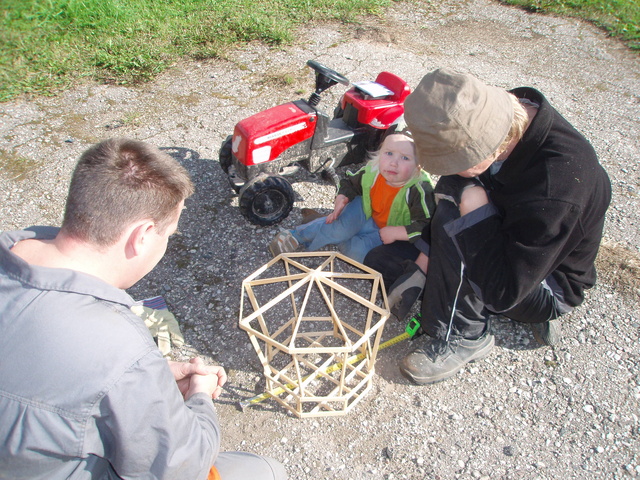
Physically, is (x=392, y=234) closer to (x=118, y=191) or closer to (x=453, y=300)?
(x=453, y=300)

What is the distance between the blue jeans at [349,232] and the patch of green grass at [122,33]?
2.64m

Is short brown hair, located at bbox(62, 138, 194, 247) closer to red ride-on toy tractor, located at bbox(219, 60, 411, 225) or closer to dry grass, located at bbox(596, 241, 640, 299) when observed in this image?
red ride-on toy tractor, located at bbox(219, 60, 411, 225)

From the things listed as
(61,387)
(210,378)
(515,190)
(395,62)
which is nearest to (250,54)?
(395,62)

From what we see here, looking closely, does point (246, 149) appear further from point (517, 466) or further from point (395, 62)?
Answer: point (395, 62)

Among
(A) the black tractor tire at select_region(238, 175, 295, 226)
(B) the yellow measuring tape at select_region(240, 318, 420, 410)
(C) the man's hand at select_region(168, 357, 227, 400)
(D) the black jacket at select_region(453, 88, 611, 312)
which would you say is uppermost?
(D) the black jacket at select_region(453, 88, 611, 312)

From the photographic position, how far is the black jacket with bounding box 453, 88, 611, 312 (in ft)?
5.89

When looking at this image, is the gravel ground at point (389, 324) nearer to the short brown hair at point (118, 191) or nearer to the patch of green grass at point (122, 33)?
the patch of green grass at point (122, 33)

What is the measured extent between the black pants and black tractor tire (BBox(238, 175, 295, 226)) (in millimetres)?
1085

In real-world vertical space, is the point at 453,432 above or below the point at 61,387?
below

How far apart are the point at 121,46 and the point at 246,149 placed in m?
2.82

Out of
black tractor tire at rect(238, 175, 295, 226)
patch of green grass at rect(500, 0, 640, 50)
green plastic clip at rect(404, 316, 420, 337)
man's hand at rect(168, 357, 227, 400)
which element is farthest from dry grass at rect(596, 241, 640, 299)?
patch of green grass at rect(500, 0, 640, 50)

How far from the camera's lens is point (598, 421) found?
223 cm

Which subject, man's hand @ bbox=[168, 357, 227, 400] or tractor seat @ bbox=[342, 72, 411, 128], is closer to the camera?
man's hand @ bbox=[168, 357, 227, 400]

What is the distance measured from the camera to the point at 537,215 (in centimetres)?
180
